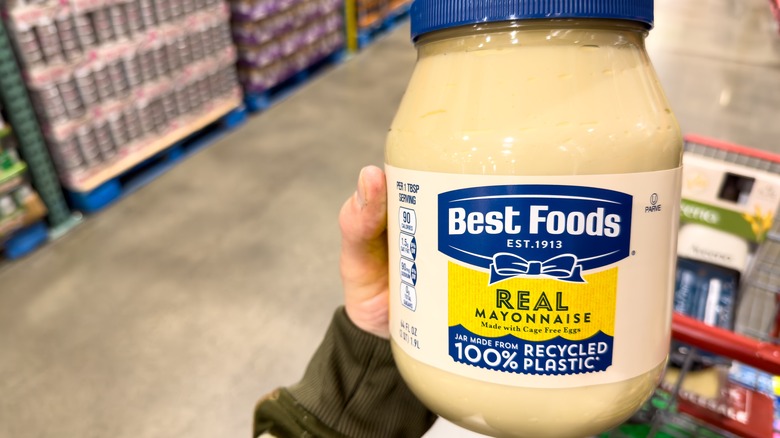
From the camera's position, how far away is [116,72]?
2812 millimetres

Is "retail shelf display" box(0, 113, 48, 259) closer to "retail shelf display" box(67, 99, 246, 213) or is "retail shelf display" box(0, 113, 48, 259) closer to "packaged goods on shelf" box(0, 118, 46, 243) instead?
"packaged goods on shelf" box(0, 118, 46, 243)

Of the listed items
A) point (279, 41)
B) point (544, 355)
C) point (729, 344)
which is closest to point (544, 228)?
point (544, 355)

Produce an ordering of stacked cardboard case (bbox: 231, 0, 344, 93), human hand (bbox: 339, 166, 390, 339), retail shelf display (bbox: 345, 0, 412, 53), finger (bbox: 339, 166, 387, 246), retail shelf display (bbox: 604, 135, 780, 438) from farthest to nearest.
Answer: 1. retail shelf display (bbox: 345, 0, 412, 53)
2. stacked cardboard case (bbox: 231, 0, 344, 93)
3. retail shelf display (bbox: 604, 135, 780, 438)
4. human hand (bbox: 339, 166, 390, 339)
5. finger (bbox: 339, 166, 387, 246)

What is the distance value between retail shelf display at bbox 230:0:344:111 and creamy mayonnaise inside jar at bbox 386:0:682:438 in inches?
130

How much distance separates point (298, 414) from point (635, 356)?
47 centimetres

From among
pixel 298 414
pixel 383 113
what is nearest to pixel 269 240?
pixel 383 113

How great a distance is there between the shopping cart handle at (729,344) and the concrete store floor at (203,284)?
1.38 ft

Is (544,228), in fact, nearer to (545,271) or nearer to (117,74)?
(545,271)

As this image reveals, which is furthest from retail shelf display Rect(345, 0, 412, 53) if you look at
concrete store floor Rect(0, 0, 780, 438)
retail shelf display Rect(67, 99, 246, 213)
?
retail shelf display Rect(67, 99, 246, 213)

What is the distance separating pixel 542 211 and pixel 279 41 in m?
3.72

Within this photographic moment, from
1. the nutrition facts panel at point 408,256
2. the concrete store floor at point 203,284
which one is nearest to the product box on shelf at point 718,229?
the concrete store floor at point 203,284

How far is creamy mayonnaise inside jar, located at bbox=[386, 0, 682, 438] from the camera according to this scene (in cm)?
58

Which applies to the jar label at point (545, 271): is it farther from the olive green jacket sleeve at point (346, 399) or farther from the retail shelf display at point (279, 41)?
the retail shelf display at point (279, 41)

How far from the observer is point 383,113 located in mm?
3812
